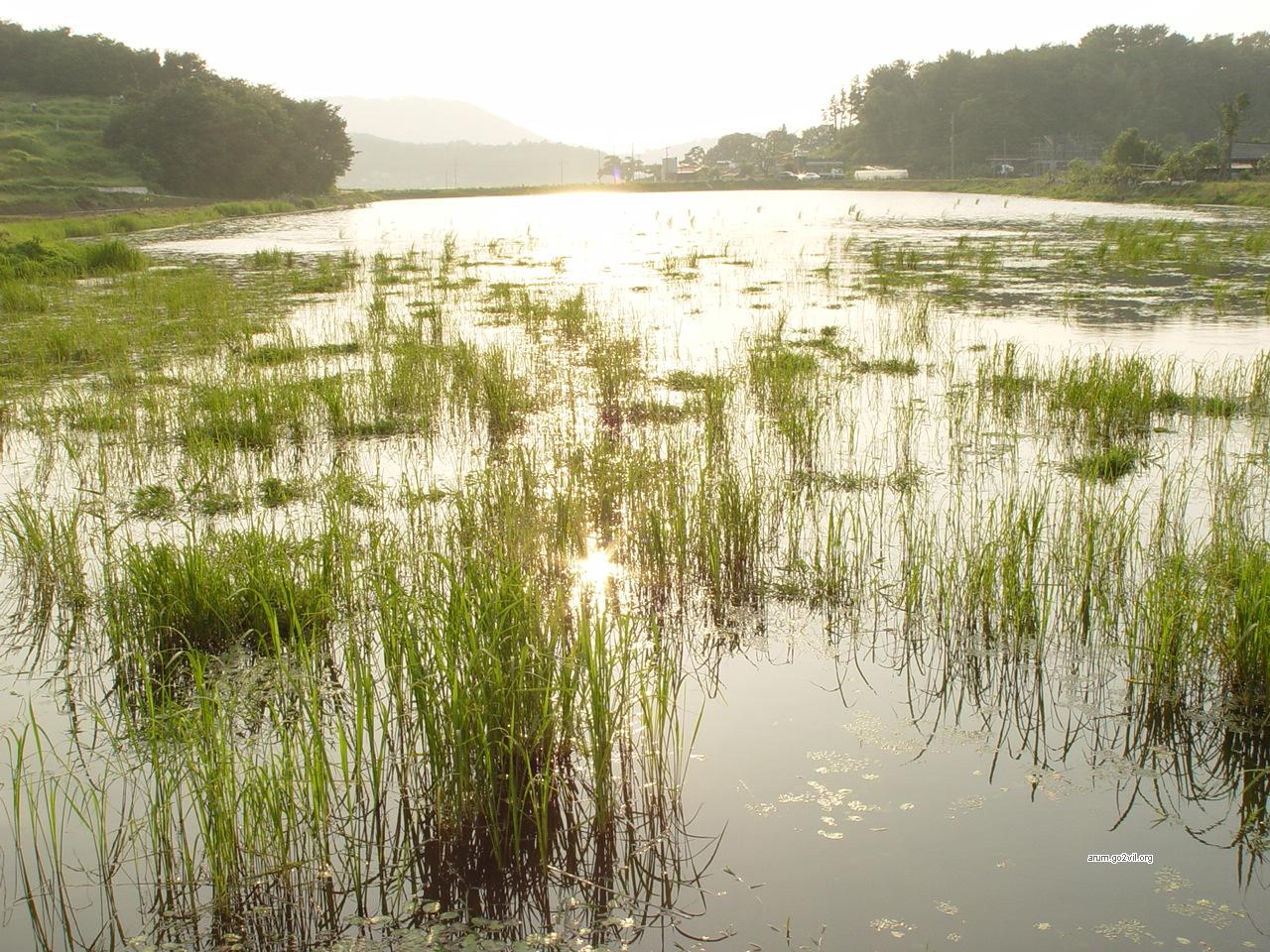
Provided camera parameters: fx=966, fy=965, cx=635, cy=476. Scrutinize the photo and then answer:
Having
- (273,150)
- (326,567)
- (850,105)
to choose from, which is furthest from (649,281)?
(850,105)

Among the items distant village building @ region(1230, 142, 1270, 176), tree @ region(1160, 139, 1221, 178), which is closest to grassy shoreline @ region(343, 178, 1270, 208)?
tree @ region(1160, 139, 1221, 178)

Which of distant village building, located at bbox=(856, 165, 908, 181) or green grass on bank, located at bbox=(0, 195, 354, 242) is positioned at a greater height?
distant village building, located at bbox=(856, 165, 908, 181)

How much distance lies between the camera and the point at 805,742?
13.5 feet

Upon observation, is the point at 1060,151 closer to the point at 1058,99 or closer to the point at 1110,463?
the point at 1058,99

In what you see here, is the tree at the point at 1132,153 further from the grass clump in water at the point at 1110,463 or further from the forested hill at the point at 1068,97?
the grass clump in water at the point at 1110,463

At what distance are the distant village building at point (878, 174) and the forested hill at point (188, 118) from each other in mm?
56375

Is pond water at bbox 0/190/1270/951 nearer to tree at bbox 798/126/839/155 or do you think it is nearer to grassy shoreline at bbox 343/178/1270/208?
grassy shoreline at bbox 343/178/1270/208

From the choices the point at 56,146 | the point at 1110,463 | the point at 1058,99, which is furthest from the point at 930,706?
the point at 1058,99

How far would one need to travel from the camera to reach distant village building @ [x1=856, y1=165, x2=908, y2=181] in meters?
107

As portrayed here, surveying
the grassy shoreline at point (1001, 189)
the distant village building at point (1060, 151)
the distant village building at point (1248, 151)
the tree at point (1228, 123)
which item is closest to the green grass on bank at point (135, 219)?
Result: the grassy shoreline at point (1001, 189)

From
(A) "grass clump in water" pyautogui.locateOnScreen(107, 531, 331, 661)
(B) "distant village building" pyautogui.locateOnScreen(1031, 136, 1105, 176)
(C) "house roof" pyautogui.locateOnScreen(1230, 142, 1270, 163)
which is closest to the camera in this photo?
(A) "grass clump in water" pyautogui.locateOnScreen(107, 531, 331, 661)

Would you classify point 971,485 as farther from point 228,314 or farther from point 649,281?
point 649,281

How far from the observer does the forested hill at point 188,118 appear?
208ft

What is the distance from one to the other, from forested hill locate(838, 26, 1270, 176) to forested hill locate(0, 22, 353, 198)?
236 ft
